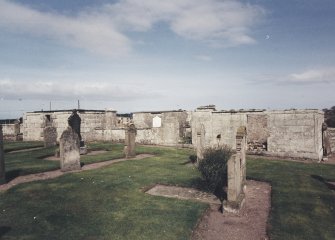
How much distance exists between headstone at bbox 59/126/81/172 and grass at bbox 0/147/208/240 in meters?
1.30

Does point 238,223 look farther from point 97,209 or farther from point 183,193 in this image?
point 97,209

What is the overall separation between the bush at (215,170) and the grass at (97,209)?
103 cm

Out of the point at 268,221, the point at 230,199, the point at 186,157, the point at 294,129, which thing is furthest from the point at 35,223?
the point at 294,129

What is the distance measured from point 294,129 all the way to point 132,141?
1146cm

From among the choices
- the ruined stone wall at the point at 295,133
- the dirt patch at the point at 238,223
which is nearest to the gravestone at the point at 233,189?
the dirt patch at the point at 238,223

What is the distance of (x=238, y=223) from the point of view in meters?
8.55

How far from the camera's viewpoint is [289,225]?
827 cm

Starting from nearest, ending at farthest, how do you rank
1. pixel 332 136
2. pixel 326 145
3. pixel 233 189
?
pixel 233 189
pixel 326 145
pixel 332 136

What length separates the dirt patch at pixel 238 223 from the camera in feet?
25.3

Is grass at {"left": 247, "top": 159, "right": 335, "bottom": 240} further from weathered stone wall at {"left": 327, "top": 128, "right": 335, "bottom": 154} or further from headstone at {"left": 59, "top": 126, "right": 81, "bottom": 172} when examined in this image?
headstone at {"left": 59, "top": 126, "right": 81, "bottom": 172}

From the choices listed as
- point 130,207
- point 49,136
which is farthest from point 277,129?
point 49,136

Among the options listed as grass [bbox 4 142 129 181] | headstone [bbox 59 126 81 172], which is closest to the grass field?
headstone [bbox 59 126 81 172]

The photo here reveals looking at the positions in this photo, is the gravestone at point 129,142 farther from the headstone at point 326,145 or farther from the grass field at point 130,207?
the headstone at point 326,145

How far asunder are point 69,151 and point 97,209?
6490mm
